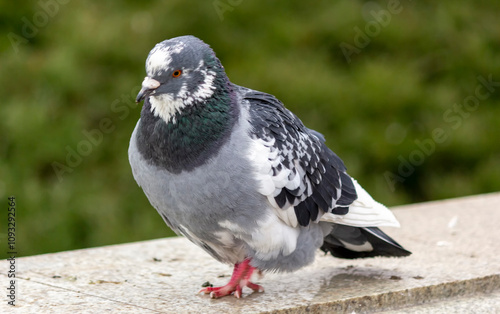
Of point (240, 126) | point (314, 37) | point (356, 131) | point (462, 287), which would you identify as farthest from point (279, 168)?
point (314, 37)

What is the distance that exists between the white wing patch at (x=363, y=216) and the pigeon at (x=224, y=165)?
0.42 feet

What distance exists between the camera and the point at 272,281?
4.36 metres

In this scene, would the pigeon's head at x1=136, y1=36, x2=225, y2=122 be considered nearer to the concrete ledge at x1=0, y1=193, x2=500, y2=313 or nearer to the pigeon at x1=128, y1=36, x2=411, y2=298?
the pigeon at x1=128, y1=36, x2=411, y2=298

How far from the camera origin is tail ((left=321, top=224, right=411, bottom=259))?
4270mm

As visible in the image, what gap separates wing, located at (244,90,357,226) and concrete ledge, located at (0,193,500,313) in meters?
0.47

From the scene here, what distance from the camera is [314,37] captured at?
9766 millimetres

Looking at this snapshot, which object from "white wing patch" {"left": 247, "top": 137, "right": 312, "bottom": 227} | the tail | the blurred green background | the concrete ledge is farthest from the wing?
the blurred green background

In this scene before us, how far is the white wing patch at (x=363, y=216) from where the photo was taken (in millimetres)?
4078

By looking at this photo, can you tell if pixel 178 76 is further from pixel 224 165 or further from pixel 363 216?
pixel 363 216

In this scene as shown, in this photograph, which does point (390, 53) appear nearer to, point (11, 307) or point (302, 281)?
point (302, 281)

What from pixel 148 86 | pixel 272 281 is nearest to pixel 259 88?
pixel 272 281

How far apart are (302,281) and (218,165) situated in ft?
3.69

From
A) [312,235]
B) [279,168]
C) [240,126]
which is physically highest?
[240,126]

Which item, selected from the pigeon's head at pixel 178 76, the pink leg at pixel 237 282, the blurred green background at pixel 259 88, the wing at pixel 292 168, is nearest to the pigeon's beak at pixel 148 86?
the pigeon's head at pixel 178 76
